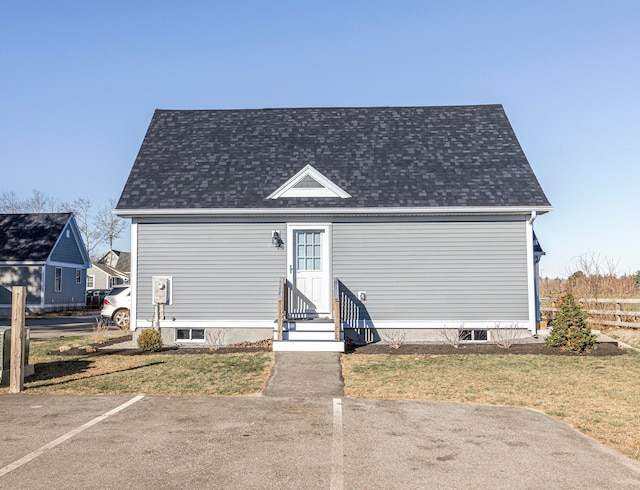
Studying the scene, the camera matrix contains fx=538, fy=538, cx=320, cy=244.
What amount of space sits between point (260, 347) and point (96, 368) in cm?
369

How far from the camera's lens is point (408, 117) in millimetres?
16594

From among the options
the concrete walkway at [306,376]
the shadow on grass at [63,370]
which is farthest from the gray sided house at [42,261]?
the concrete walkway at [306,376]

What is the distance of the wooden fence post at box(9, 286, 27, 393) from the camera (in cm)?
839

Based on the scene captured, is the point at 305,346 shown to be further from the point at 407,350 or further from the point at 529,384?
the point at 529,384

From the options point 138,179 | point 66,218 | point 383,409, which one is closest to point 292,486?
point 383,409

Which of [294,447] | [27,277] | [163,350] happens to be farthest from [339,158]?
[27,277]

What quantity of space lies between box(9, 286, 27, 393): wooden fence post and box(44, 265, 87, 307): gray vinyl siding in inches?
913

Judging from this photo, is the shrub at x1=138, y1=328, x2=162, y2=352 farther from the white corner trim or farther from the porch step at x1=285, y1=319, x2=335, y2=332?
the white corner trim

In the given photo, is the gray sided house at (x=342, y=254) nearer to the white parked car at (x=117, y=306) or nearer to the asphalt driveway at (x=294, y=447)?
the white parked car at (x=117, y=306)

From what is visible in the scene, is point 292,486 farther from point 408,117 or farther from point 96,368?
point 408,117

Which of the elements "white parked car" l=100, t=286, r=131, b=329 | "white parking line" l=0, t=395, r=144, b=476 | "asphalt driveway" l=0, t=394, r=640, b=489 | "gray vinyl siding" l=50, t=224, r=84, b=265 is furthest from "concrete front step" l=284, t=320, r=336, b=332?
"gray vinyl siding" l=50, t=224, r=84, b=265

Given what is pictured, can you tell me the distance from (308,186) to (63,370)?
23.2 ft

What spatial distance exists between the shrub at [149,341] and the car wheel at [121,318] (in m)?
6.15

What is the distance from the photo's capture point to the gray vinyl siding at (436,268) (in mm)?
13383
